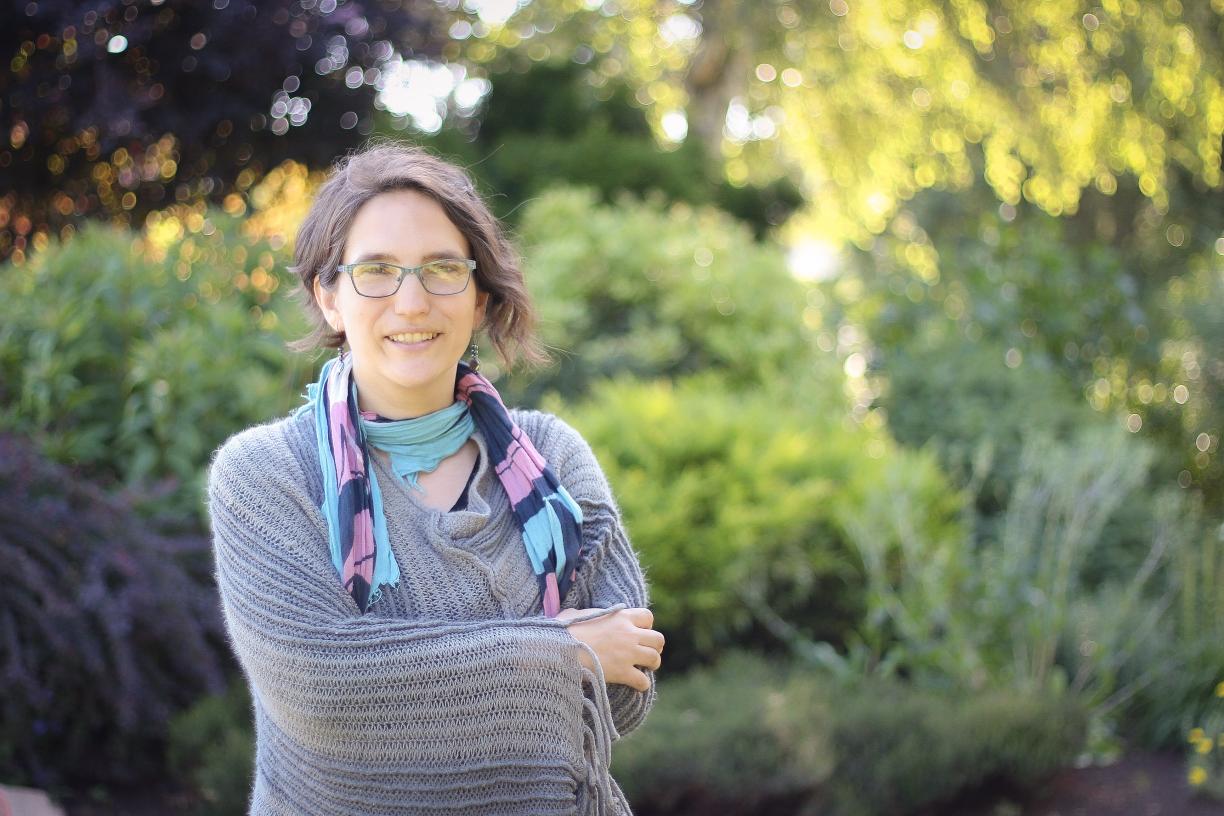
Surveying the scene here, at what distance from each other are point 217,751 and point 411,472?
1.77 m

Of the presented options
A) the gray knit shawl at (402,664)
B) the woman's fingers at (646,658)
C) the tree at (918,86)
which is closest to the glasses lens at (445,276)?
the gray knit shawl at (402,664)

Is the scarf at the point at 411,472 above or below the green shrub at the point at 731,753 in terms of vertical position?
above

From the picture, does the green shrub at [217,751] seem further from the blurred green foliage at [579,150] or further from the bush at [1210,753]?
the blurred green foliage at [579,150]

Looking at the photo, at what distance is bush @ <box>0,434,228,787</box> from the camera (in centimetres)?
338

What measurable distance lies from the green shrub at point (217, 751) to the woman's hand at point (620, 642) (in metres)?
1.60

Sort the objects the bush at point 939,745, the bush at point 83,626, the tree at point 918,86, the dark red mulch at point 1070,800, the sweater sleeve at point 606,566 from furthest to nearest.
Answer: the tree at point 918,86 < the dark red mulch at point 1070,800 < the bush at point 939,745 < the bush at point 83,626 < the sweater sleeve at point 606,566

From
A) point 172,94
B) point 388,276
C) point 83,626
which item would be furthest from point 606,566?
point 172,94

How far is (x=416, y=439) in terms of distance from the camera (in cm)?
199

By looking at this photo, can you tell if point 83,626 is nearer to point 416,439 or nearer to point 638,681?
point 416,439

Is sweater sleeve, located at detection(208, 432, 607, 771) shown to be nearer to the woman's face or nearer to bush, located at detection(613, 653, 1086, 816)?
the woman's face

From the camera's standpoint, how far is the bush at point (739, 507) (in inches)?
168

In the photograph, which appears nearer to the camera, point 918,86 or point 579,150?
point 579,150

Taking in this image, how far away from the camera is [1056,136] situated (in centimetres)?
836

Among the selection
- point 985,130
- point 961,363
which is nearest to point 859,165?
point 985,130
